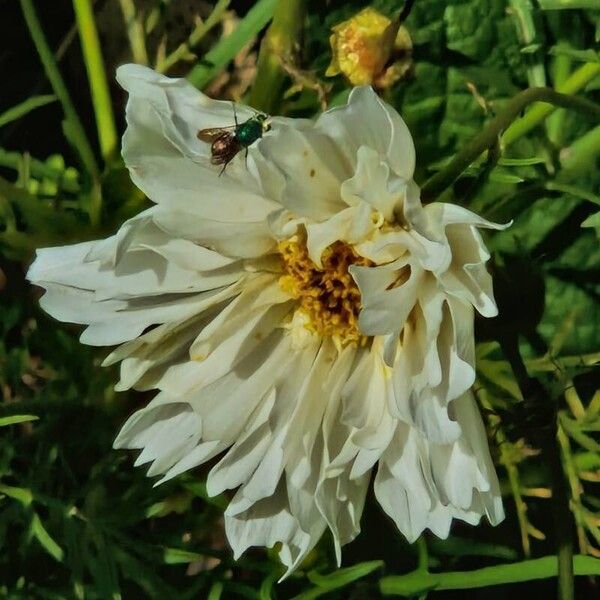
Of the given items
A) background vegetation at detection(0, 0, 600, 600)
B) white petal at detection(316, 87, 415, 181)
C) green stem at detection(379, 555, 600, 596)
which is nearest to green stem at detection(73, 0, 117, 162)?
background vegetation at detection(0, 0, 600, 600)

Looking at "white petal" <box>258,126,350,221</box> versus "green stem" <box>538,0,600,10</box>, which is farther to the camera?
"green stem" <box>538,0,600,10</box>

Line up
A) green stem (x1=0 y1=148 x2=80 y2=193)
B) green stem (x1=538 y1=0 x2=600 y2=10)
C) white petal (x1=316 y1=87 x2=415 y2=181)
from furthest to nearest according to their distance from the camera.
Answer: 1. green stem (x1=0 y1=148 x2=80 y2=193)
2. green stem (x1=538 y1=0 x2=600 y2=10)
3. white petal (x1=316 y1=87 x2=415 y2=181)

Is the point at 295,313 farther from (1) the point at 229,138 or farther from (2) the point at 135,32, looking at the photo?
(2) the point at 135,32

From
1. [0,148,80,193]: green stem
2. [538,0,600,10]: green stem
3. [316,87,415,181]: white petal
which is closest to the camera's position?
[316,87,415,181]: white petal

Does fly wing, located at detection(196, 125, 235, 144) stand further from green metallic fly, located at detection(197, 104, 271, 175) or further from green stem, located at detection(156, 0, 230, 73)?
green stem, located at detection(156, 0, 230, 73)

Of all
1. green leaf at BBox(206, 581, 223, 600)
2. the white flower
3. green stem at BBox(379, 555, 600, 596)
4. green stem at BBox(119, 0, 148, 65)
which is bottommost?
green leaf at BBox(206, 581, 223, 600)

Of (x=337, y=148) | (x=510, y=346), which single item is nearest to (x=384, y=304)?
(x=337, y=148)

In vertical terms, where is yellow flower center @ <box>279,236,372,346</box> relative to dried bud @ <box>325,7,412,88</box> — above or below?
below

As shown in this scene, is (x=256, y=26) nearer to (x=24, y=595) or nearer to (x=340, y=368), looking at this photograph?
(x=340, y=368)
